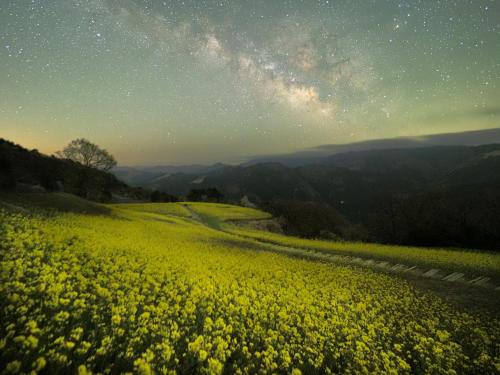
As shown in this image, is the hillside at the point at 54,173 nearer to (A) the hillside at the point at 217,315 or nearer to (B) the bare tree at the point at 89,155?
(B) the bare tree at the point at 89,155

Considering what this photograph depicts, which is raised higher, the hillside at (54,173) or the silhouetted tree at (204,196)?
the hillside at (54,173)

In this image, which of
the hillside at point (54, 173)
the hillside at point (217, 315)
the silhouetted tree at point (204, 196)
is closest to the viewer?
the hillside at point (217, 315)

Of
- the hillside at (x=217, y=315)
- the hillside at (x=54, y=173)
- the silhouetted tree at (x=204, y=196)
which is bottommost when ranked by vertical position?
the silhouetted tree at (x=204, y=196)

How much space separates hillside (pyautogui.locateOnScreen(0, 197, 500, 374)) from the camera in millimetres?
4555

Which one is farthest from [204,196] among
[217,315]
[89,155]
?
[217,315]

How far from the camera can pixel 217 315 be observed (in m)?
7.26

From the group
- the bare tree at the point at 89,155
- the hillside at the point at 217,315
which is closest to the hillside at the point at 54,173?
the bare tree at the point at 89,155

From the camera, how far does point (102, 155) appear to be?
228ft

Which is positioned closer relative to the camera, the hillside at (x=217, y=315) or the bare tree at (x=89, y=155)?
the hillside at (x=217, y=315)

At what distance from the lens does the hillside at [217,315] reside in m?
4.55

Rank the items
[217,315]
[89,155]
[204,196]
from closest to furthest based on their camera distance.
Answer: [217,315] < [89,155] < [204,196]

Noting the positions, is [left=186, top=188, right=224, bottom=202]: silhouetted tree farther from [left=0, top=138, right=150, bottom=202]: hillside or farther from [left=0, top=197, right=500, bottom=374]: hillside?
[left=0, top=197, right=500, bottom=374]: hillside

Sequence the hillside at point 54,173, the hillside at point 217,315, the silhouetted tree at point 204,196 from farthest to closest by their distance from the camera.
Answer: the silhouetted tree at point 204,196 → the hillside at point 54,173 → the hillside at point 217,315

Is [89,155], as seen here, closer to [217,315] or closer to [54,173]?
[54,173]
